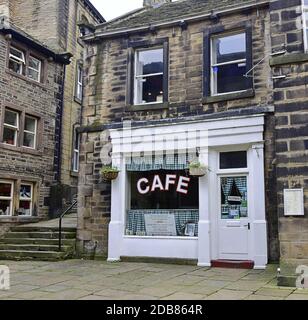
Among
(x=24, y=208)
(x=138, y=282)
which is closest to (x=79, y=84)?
(x=24, y=208)

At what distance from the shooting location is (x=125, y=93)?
1193cm

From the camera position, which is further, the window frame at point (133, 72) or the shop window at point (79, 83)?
the shop window at point (79, 83)

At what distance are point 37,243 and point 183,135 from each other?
5.53 metres

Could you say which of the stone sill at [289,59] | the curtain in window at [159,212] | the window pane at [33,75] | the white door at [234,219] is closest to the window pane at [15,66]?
the window pane at [33,75]

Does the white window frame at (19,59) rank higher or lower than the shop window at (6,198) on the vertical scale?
Result: higher

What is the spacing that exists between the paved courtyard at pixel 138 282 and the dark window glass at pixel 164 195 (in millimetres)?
1658

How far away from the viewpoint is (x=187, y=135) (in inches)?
428

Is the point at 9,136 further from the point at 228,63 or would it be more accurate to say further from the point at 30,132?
the point at 228,63

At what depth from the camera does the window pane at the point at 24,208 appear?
1531cm

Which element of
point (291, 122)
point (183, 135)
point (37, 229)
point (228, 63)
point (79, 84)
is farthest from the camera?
point (79, 84)

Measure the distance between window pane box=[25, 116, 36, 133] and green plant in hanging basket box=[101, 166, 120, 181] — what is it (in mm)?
5947

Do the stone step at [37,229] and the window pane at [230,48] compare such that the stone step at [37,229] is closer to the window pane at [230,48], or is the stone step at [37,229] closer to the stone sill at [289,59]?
the window pane at [230,48]
